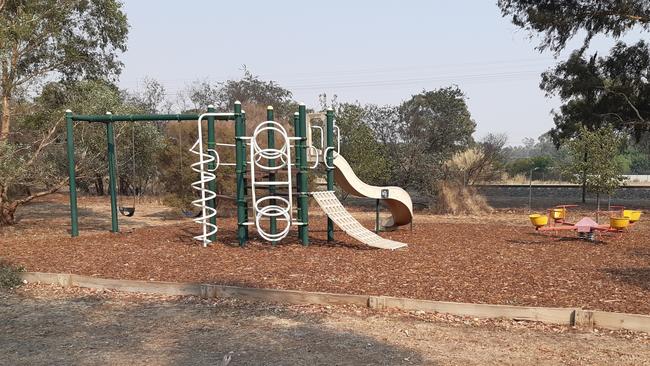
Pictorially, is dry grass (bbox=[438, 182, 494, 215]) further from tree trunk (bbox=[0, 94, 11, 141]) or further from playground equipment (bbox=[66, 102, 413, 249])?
tree trunk (bbox=[0, 94, 11, 141])

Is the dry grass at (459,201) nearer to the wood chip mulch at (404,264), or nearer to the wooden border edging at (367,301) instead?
the wood chip mulch at (404,264)

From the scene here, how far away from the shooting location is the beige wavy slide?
11062 mm

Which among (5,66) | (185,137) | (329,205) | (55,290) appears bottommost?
(55,290)

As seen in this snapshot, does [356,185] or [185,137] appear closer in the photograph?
[356,185]

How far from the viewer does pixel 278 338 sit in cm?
→ 487

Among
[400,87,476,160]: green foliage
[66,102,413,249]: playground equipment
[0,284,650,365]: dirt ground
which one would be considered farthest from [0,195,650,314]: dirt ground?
[400,87,476,160]: green foliage

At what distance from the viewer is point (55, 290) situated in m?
7.03

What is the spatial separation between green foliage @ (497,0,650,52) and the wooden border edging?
15464 mm

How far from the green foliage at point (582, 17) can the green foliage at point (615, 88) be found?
1.86 metres

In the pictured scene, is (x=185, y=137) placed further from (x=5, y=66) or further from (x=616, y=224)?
(x=616, y=224)

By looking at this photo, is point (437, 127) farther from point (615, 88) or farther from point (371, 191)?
point (371, 191)

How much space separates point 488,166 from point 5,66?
16494 millimetres

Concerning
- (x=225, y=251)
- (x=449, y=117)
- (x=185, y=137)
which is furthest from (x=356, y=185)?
(x=449, y=117)

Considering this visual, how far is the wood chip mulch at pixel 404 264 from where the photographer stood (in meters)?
6.43
